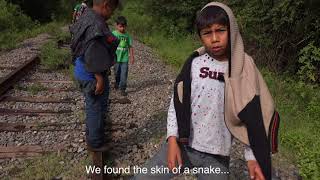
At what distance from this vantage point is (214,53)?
265cm

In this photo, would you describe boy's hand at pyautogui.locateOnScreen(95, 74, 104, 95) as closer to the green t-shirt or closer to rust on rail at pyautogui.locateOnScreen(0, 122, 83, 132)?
rust on rail at pyautogui.locateOnScreen(0, 122, 83, 132)

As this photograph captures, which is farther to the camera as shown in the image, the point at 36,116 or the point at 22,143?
the point at 36,116

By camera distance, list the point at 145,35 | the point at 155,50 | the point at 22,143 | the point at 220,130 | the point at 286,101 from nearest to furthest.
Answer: the point at 220,130 < the point at 22,143 < the point at 286,101 < the point at 155,50 < the point at 145,35

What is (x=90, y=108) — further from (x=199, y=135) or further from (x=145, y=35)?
(x=145, y=35)

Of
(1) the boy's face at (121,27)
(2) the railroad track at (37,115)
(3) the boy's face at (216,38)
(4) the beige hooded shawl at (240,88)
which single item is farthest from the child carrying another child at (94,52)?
(1) the boy's face at (121,27)

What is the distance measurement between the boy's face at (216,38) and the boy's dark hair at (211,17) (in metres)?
0.02

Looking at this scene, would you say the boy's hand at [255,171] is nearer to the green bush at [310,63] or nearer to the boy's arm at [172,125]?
the boy's arm at [172,125]

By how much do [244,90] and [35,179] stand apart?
2.66m

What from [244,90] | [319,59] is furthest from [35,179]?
[319,59]

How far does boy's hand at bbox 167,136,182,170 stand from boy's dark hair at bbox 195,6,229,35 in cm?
70

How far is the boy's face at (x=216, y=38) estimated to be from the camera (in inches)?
101

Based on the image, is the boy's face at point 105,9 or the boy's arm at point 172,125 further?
the boy's face at point 105,9

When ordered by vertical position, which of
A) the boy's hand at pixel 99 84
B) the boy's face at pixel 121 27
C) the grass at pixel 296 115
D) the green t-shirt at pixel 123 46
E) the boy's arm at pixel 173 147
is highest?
the boy's face at pixel 121 27

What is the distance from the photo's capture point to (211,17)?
2570mm
